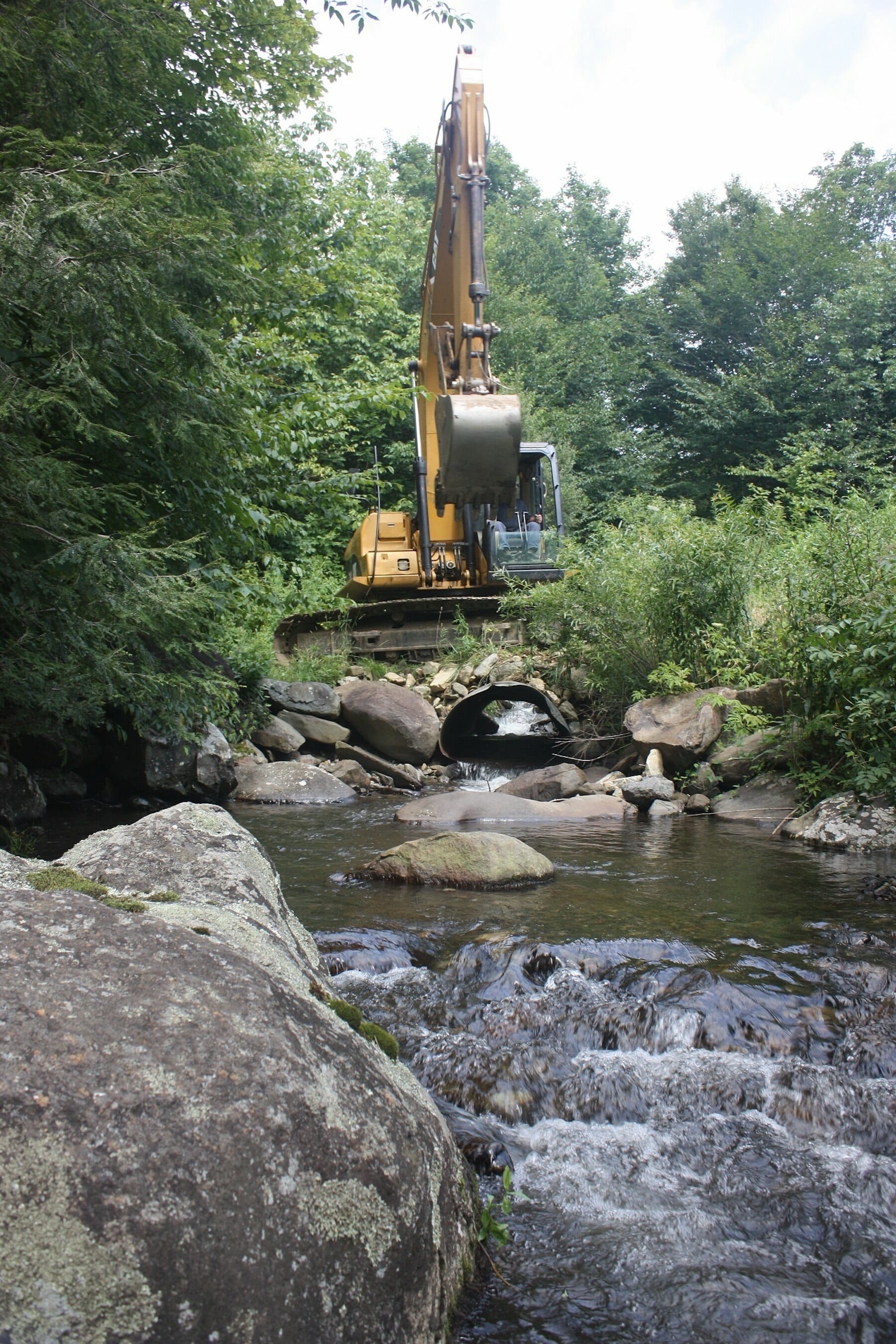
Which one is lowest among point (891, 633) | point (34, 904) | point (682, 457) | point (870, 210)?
point (34, 904)

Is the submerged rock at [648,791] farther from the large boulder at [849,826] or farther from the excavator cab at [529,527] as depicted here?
the excavator cab at [529,527]

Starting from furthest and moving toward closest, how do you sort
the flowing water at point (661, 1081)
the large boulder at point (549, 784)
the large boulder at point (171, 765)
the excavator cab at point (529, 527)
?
the excavator cab at point (529, 527)
the large boulder at point (549, 784)
the large boulder at point (171, 765)
the flowing water at point (661, 1081)

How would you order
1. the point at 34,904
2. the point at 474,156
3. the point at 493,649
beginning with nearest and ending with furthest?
the point at 34,904 → the point at 474,156 → the point at 493,649

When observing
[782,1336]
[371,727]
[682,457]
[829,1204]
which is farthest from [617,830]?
[682,457]

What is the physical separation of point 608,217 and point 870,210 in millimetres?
14133

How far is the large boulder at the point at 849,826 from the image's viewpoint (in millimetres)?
6922

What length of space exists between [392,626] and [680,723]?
5.72 m

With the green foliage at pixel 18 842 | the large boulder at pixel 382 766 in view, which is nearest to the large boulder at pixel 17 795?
the green foliage at pixel 18 842

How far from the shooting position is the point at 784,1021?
11.6 feet

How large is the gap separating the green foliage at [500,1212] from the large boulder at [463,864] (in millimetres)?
3241

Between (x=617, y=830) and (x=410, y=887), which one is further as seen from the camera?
(x=617, y=830)

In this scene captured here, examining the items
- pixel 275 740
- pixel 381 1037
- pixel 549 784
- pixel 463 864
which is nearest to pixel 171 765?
pixel 275 740

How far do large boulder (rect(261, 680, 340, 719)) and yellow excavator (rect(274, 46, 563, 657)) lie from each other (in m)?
2.04

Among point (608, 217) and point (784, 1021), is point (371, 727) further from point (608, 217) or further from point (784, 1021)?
point (608, 217)
